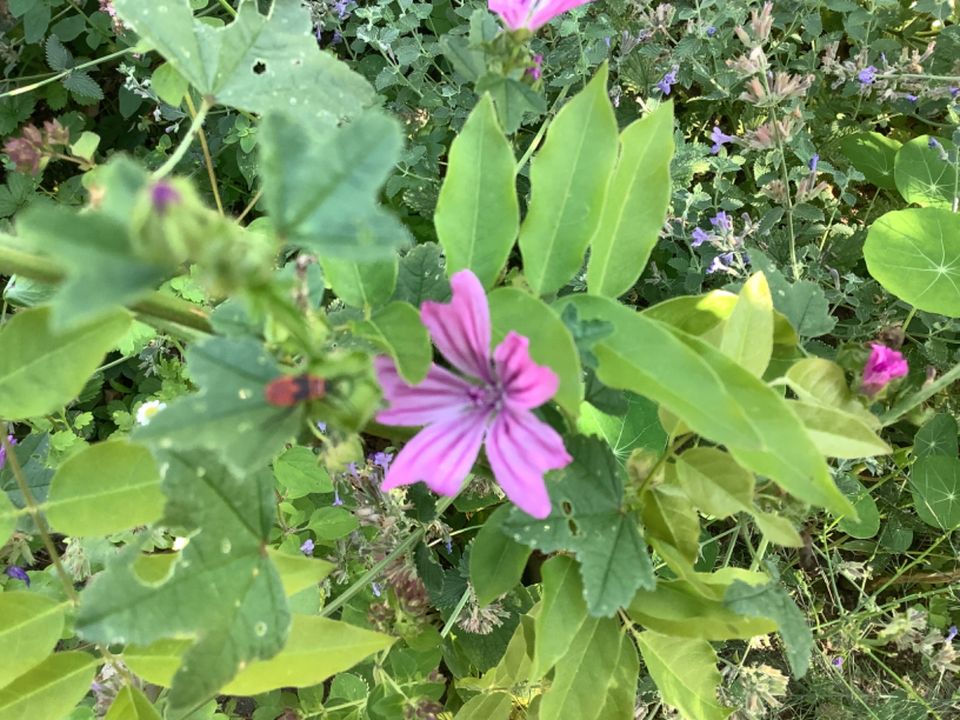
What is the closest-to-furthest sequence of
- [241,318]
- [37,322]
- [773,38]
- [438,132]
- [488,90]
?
[241,318] < [37,322] < [488,90] < [438,132] < [773,38]

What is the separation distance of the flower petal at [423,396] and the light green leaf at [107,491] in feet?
0.95

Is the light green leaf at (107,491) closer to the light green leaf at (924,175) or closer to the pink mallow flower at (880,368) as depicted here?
the pink mallow flower at (880,368)

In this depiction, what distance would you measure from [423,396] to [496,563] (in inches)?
10.4

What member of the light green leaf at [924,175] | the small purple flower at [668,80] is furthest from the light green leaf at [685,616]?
the light green leaf at [924,175]

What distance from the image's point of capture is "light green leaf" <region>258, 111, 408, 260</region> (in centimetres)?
40

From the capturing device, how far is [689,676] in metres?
0.90

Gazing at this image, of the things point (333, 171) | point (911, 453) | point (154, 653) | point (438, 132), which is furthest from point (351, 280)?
point (911, 453)

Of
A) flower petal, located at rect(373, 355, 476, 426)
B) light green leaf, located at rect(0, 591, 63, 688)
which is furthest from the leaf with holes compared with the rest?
light green leaf, located at rect(0, 591, 63, 688)

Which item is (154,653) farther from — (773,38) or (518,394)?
(773,38)

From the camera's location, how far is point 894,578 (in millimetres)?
1602

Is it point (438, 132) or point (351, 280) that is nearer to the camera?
point (351, 280)

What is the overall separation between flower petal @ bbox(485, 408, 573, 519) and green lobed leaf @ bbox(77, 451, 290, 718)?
7.2 inches

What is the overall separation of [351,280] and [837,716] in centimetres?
143

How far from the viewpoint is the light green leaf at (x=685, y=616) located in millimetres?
767
